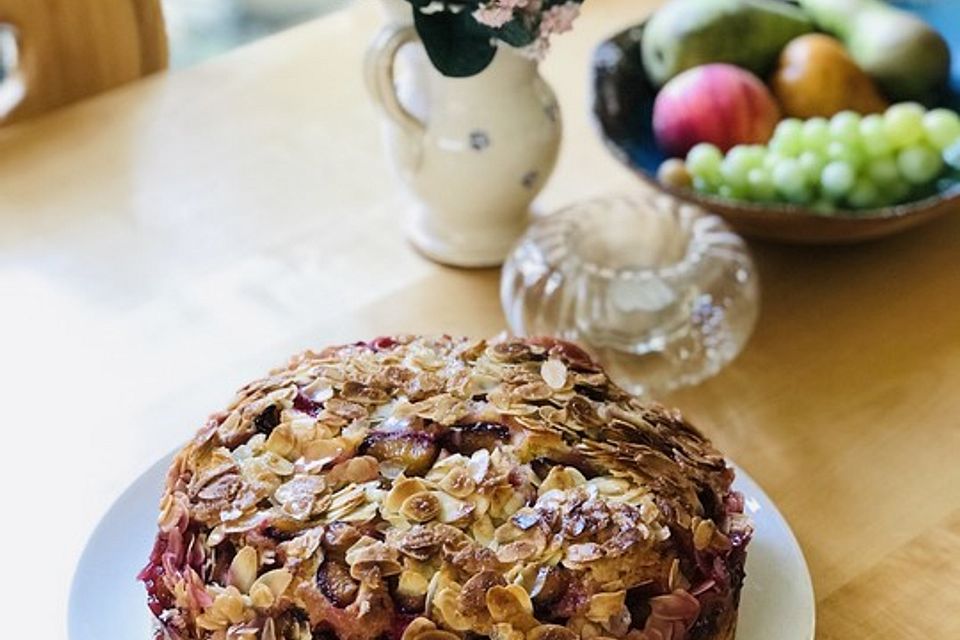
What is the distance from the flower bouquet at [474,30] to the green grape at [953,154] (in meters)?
0.33

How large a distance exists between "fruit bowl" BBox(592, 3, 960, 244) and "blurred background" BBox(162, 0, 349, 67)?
1.38 metres

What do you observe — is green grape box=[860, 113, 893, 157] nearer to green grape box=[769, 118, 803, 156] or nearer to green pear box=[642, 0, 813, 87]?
green grape box=[769, 118, 803, 156]

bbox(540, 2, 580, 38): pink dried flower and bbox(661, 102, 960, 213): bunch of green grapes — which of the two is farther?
bbox(661, 102, 960, 213): bunch of green grapes

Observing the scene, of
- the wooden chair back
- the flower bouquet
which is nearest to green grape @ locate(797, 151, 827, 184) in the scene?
the flower bouquet

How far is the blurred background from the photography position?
99.2 inches

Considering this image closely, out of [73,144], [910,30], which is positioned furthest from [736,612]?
[73,144]

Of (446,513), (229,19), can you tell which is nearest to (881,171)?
(446,513)

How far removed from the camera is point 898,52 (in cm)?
117

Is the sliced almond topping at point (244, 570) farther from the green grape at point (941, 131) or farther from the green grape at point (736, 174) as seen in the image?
the green grape at point (941, 131)

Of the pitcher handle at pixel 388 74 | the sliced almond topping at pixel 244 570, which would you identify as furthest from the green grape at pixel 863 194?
the sliced almond topping at pixel 244 570

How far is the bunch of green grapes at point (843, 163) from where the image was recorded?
105 centimetres

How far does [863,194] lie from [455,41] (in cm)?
34

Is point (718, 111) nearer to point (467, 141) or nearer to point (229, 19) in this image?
point (467, 141)

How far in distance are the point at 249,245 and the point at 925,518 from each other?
1.89 ft
